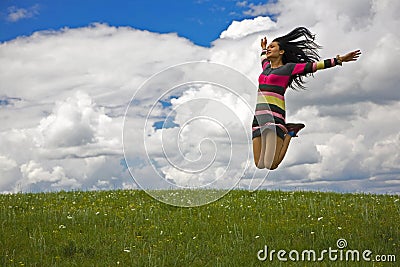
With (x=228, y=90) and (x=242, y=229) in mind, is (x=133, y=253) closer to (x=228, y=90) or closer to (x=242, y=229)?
(x=242, y=229)

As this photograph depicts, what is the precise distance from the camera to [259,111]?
6523 millimetres

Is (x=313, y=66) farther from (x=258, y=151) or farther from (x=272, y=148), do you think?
(x=258, y=151)

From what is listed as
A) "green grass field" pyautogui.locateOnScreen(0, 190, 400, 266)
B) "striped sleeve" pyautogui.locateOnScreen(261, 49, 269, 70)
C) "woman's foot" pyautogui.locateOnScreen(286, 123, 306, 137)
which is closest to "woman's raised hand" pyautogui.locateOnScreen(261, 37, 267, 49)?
"striped sleeve" pyautogui.locateOnScreen(261, 49, 269, 70)

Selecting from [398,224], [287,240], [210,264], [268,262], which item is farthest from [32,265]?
[398,224]

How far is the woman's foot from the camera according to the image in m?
6.59

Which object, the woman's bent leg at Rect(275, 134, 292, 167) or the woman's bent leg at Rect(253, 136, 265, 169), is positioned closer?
the woman's bent leg at Rect(275, 134, 292, 167)

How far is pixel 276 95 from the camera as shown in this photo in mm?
6547

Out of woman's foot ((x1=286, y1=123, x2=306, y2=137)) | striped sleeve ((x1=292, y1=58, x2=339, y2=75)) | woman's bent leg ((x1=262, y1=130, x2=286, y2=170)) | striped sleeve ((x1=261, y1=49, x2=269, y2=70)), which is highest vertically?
striped sleeve ((x1=261, y1=49, x2=269, y2=70))

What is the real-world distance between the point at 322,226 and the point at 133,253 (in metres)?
4.61

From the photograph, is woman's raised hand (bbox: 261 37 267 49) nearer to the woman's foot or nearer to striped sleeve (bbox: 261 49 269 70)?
striped sleeve (bbox: 261 49 269 70)

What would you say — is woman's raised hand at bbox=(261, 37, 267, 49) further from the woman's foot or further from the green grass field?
the green grass field

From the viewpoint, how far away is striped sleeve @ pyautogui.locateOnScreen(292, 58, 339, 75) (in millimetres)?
6410

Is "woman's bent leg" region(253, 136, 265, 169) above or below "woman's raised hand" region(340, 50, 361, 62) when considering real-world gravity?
below

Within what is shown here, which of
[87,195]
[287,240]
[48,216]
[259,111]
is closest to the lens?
[259,111]
